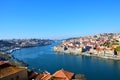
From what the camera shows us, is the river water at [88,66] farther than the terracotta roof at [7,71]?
Yes

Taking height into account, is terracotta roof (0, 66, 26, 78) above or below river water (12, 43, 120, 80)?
above

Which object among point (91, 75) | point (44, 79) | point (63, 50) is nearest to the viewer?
point (44, 79)

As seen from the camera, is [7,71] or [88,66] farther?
[88,66]

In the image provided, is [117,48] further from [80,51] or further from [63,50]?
[63,50]

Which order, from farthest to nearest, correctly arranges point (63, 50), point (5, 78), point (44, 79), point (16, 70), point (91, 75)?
point (63, 50) → point (91, 75) → point (44, 79) → point (16, 70) → point (5, 78)

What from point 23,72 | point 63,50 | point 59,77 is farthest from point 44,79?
point 63,50

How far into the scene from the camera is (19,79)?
30.2ft

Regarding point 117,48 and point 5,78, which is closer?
point 5,78

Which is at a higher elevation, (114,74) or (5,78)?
(5,78)

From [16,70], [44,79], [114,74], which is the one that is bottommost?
[114,74]

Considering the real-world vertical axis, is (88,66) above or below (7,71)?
below

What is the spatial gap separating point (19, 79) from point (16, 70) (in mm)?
359

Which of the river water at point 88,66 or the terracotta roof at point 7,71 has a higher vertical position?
the terracotta roof at point 7,71

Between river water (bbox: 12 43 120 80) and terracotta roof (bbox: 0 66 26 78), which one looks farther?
river water (bbox: 12 43 120 80)
